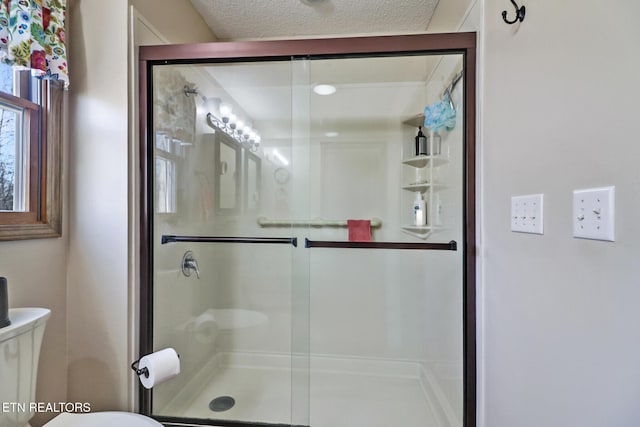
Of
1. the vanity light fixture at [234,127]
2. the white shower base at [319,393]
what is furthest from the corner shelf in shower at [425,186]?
the vanity light fixture at [234,127]

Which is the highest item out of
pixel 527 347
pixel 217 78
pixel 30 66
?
pixel 217 78

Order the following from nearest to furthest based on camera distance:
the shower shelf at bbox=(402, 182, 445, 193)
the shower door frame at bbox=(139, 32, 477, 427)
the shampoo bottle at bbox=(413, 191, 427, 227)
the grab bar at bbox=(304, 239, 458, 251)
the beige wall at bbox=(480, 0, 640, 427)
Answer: the beige wall at bbox=(480, 0, 640, 427) → the shower door frame at bbox=(139, 32, 477, 427) → the grab bar at bbox=(304, 239, 458, 251) → the shower shelf at bbox=(402, 182, 445, 193) → the shampoo bottle at bbox=(413, 191, 427, 227)

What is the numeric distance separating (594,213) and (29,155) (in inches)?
78.7

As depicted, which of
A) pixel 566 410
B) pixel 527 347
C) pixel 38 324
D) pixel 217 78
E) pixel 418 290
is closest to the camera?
pixel 566 410

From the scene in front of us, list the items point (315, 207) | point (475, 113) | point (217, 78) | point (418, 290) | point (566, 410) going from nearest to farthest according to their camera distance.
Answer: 1. point (566, 410)
2. point (475, 113)
3. point (217, 78)
4. point (418, 290)
5. point (315, 207)

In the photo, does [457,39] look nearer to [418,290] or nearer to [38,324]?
[418,290]

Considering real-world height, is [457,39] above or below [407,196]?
above

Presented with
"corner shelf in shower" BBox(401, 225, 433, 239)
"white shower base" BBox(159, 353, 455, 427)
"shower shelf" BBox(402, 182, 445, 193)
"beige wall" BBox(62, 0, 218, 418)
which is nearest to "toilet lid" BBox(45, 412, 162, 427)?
"beige wall" BBox(62, 0, 218, 418)

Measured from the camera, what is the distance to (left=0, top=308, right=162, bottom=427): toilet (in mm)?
967

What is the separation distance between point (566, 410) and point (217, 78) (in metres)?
2.26

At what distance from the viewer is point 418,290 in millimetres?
2197

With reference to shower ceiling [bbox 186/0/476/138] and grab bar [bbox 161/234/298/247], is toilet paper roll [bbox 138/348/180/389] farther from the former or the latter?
shower ceiling [bbox 186/0/476/138]

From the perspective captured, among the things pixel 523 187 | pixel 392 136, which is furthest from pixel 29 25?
pixel 392 136

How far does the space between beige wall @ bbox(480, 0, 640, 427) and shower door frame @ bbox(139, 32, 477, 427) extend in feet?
0.45
